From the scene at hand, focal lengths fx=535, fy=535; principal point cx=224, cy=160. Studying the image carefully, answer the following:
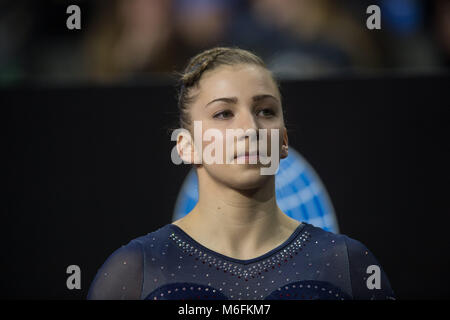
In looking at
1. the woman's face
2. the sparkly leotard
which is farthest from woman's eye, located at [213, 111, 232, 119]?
the sparkly leotard

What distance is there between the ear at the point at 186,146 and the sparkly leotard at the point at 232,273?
0.18 metres

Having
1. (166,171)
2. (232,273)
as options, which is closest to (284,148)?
(232,273)

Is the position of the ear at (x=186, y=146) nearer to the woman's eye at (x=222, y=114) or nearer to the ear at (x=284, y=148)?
the woman's eye at (x=222, y=114)

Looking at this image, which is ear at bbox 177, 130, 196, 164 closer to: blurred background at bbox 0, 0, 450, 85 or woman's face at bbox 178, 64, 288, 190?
woman's face at bbox 178, 64, 288, 190

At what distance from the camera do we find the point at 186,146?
1.39 metres

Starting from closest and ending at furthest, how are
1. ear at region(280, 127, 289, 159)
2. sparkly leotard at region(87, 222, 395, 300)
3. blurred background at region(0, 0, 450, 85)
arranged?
sparkly leotard at region(87, 222, 395, 300), ear at region(280, 127, 289, 159), blurred background at region(0, 0, 450, 85)

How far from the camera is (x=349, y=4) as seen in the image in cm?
286

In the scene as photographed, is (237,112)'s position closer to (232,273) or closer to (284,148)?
(284,148)

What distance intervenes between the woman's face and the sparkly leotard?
19cm

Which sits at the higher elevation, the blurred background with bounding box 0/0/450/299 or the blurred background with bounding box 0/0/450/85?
the blurred background with bounding box 0/0/450/85

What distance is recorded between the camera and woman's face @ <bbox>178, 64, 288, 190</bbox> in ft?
4.16

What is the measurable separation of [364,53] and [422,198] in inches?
42.1

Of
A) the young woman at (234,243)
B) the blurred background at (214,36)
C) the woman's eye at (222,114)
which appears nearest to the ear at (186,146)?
the young woman at (234,243)
